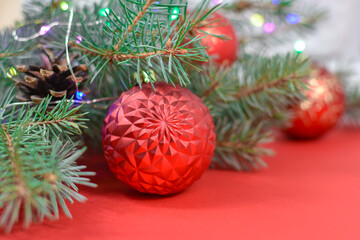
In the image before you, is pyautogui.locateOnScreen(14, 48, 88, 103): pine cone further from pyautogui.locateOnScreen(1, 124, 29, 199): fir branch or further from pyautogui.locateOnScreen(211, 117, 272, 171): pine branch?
pyautogui.locateOnScreen(211, 117, 272, 171): pine branch

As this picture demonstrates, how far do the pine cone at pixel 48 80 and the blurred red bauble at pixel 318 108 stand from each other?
0.37 m

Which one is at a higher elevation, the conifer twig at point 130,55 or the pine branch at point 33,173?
the conifer twig at point 130,55

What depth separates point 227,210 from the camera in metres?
0.28

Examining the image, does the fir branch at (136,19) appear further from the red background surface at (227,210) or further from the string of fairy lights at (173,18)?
the red background surface at (227,210)

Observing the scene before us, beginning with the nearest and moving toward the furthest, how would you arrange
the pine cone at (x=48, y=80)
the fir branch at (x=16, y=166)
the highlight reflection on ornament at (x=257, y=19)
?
the fir branch at (x=16, y=166) < the pine cone at (x=48, y=80) < the highlight reflection on ornament at (x=257, y=19)

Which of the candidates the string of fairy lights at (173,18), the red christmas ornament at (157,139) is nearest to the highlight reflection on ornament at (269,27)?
the string of fairy lights at (173,18)

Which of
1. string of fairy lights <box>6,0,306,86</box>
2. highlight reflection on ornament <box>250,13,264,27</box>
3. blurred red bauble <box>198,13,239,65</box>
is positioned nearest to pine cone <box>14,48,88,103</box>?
string of fairy lights <box>6,0,306,86</box>

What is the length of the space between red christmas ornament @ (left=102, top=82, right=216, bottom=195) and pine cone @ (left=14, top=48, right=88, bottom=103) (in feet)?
0.15

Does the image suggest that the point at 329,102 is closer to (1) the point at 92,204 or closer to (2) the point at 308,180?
(2) the point at 308,180

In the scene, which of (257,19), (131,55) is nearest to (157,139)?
(131,55)

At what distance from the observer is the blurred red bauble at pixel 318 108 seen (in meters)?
0.56

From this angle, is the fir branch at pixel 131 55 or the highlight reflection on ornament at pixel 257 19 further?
the highlight reflection on ornament at pixel 257 19

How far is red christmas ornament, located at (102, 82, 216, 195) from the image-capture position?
276 millimetres

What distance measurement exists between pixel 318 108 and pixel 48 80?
1.41 ft
